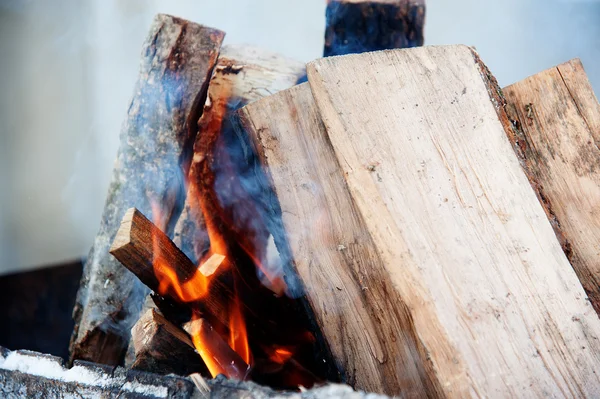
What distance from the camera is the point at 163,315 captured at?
156cm

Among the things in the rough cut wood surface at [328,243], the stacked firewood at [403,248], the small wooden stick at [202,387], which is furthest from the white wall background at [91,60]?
the small wooden stick at [202,387]

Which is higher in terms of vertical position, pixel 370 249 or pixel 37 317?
pixel 37 317

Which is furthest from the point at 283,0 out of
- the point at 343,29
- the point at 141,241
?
the point at 141,241

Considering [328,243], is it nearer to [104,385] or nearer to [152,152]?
[104,385]

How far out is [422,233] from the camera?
1312 millimetres

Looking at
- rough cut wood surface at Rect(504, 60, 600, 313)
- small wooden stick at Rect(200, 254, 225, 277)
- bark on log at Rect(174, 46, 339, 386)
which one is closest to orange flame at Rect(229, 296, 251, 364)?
small wooden stick at Rect(200, 254, 225, 277)

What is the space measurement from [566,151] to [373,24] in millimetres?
1063

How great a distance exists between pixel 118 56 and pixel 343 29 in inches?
62.2

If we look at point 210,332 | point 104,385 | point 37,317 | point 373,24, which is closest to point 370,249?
point 210,332

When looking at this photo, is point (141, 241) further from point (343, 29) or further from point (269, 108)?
point (343, 29)

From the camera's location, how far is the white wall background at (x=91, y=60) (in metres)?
2.94

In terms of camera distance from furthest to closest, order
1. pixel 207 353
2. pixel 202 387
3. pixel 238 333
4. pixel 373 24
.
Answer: pixel 373 24
pixel 238 333
pixel 207 353
pixel 202 387

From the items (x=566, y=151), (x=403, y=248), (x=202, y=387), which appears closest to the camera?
(x=202, y=387)

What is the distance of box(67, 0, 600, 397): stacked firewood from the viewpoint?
124cm
